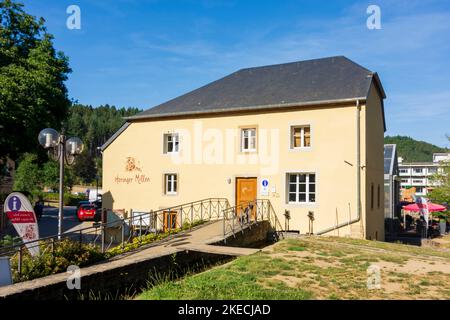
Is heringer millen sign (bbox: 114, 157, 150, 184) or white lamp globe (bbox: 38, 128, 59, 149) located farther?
heringer millen sign (bbox: 114, 157, 150, 184)

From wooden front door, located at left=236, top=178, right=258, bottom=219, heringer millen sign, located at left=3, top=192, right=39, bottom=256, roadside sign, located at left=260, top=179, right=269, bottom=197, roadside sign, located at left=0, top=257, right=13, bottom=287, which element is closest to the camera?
roadside sign, located at left=0, top=257, right=13, bottom=287

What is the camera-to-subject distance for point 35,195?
162 feet

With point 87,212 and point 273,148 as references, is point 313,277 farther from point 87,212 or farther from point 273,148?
point 87,212

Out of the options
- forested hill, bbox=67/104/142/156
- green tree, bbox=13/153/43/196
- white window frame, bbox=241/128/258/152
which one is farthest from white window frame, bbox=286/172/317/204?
forested hill, bbox=67/104/142/156

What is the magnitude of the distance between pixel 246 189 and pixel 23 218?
11310 mm

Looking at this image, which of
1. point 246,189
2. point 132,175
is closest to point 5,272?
point 246,189

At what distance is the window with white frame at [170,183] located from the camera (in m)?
20.5

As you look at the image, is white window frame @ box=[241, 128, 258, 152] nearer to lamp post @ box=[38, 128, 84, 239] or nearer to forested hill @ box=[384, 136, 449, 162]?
lamp post @ box=[38, 128, 84, 239]

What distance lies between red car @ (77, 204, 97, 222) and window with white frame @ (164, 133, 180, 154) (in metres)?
14.0

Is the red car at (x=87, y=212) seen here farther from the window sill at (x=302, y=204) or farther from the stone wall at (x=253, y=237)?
the window sill at (x=302, y=204)

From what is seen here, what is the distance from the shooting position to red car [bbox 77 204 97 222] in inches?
1251

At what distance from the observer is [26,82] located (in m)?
19.9

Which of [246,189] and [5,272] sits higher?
[246,189]

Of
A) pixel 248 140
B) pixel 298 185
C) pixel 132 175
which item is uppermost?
pixel 248 140
